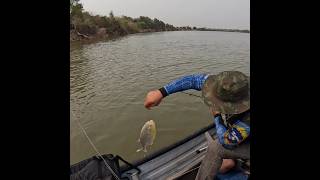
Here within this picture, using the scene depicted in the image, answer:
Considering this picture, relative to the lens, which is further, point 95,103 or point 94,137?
point 95,103

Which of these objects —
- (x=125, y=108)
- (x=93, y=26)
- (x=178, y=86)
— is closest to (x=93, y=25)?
(x=93, y=26)

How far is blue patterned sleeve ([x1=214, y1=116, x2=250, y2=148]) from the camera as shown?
259cm

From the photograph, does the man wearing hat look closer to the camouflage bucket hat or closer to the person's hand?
the camouflage bucket hat

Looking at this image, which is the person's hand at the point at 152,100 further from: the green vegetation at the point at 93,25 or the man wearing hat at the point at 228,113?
the green vegetation at the point at 93,25

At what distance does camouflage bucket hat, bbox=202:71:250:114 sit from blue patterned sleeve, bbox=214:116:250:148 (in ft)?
0.52

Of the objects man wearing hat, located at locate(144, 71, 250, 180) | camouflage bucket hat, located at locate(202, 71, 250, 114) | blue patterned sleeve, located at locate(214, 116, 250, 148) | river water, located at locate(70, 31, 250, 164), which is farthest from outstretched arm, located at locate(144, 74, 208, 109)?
river water, located at locate(70, 31, 250, 164)

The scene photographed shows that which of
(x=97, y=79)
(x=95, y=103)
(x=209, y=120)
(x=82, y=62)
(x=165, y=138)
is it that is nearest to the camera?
(x=165, y=138)

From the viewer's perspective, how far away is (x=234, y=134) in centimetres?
263
